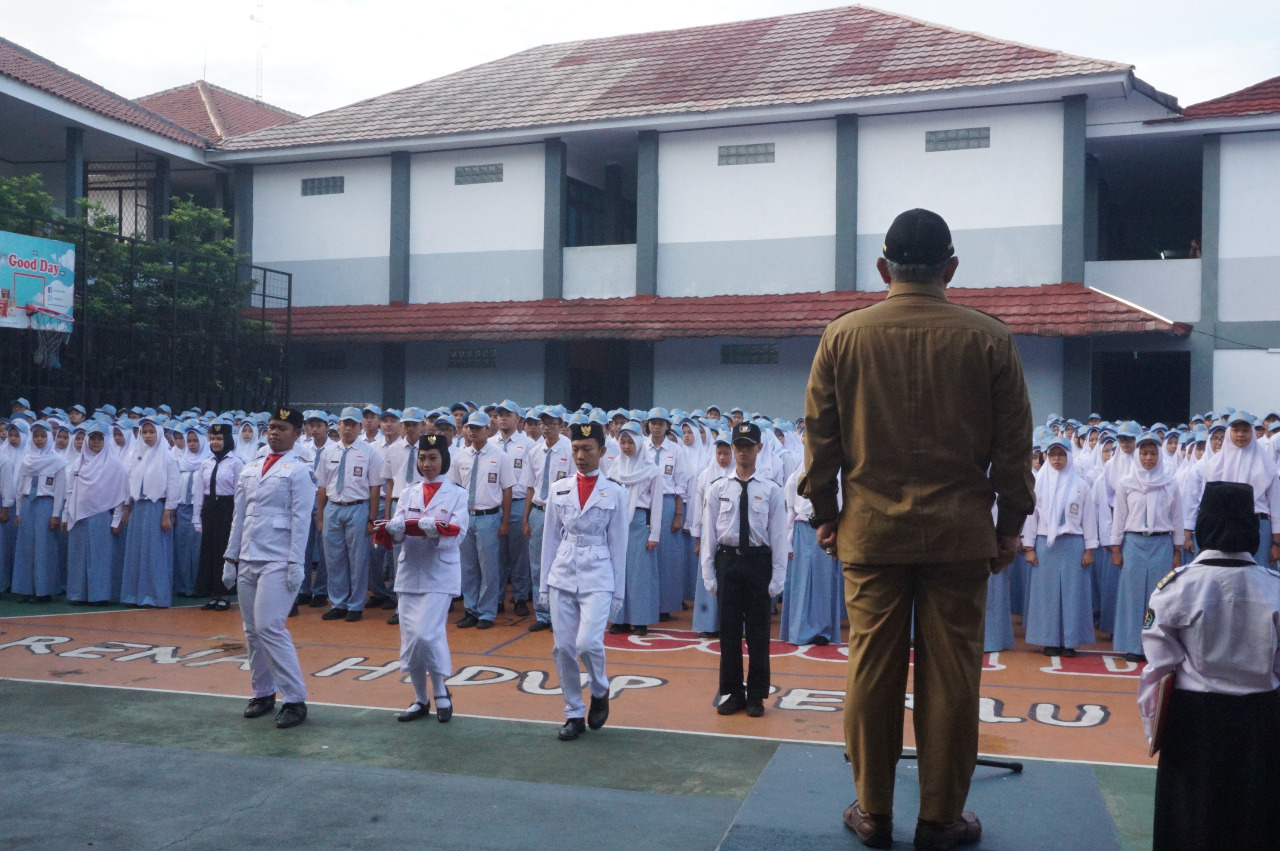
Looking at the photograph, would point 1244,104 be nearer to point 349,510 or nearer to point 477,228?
point 477,228

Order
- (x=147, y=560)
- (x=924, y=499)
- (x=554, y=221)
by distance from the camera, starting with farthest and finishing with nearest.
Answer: (x=554, y=221)
(x=147, y=560)
(x=924, y=499)

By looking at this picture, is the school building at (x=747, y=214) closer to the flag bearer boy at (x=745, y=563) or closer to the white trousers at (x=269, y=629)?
the flag bearer boy at (x=745, y=563)

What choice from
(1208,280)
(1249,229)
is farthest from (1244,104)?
(1208,280)

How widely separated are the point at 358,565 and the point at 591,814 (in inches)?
273

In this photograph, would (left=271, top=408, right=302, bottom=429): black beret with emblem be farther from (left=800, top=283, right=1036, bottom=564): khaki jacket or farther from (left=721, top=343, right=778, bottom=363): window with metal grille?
(left=721, top=343, right=778, bottom=363): window with metal grille

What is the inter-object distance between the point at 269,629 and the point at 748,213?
48.8 ft

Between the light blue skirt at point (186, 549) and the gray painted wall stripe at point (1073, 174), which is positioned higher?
the gray painted wall stripe at point (1073, 174)

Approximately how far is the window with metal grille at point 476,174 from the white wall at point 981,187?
6969 millimetres

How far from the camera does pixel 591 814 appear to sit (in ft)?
16.5

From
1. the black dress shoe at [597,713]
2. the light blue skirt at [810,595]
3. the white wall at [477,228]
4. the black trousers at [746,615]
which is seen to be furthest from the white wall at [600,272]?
the black dress shoe at [597,713]

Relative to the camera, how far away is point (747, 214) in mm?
20250

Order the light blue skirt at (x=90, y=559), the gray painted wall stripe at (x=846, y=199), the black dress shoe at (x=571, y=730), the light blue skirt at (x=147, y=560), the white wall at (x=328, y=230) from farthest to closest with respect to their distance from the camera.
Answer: the white wall at (x=328, y=230)
the gray painted wall stripe at (x=846, y=199)
the light blue skirt at (x=90, y=559)
the light blue skirt at (x=147, y=560)
the black dress shoe at (x=571, y=730)

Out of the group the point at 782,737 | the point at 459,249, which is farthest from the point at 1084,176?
the point at 782,737

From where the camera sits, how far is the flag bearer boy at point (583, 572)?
6.70 m
